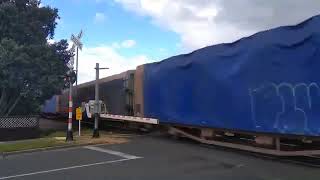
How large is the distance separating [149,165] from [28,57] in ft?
54.9

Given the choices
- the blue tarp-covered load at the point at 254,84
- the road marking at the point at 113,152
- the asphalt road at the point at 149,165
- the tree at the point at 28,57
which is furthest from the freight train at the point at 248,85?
A: the tree at the point at 28,57

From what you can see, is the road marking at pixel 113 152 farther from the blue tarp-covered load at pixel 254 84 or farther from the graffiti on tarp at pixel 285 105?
the graffiti on tarp at pixel 285 105

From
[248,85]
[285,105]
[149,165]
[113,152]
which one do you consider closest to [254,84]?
[248,85]

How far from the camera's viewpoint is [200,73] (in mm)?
18438

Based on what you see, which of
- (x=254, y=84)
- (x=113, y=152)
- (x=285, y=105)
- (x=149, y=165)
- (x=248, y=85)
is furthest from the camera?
(x=113, y=152)

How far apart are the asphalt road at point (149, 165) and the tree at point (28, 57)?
1026 centimetres

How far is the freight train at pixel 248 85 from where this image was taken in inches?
518

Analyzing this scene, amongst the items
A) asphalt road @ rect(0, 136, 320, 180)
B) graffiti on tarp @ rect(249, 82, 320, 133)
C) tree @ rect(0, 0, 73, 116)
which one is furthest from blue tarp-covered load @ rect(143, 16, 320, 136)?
tree @ rect(0, 0, 73, 116)

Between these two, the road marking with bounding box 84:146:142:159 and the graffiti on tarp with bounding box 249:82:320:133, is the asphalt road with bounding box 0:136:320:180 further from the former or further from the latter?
the graffiti on tarp with bounding box 249:82:320:133

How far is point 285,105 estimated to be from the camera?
13.9 meters

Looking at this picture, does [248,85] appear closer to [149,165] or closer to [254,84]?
[254,84]

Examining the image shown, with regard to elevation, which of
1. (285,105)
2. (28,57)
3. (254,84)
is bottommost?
(285,105)

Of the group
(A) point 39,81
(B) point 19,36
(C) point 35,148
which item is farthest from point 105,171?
(B) point 19,36

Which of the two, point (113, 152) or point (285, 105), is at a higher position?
point (285, 105)
